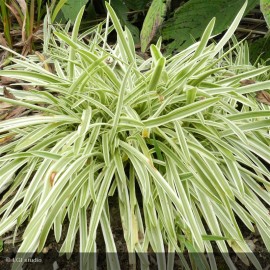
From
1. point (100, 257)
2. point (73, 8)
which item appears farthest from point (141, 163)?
point (73, 8)

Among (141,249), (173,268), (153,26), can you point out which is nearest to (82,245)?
(141,249)

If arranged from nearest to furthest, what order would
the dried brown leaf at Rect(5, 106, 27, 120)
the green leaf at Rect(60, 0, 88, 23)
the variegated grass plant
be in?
the variegated grass plant → the dried brown leaf at Rect(5, 106, 27, 120) → the green leaf at Rect(60, 0, 88, 23)

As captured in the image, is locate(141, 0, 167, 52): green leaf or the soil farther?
locate(141, 0, 167, 52): green leaf

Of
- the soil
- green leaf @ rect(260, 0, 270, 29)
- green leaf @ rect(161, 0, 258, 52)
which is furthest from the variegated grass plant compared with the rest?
green leaf @ rect(161, 0, 258, 52)

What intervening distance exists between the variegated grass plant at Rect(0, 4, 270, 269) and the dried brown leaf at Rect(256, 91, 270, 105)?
0.53 feet

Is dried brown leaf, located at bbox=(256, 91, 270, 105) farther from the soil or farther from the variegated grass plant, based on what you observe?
the soil

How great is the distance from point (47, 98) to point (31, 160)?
22 centimetres

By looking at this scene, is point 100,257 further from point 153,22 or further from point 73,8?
point 73,8

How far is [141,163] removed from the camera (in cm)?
126

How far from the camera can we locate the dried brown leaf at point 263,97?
1.59 m

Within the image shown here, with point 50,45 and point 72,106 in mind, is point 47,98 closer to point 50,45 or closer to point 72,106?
point 72,106

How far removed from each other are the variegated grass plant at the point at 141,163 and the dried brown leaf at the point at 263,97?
161 millimetres

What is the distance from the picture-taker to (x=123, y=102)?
54.6 inches

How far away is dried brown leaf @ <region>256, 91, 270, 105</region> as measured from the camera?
5.20 ft
